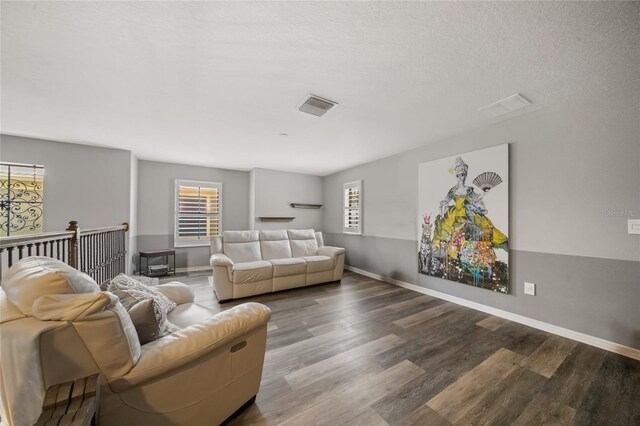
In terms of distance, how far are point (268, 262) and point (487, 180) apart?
335cm

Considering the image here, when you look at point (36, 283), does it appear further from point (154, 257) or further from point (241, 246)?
point (154, 257)

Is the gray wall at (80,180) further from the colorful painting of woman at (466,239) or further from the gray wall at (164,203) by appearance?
the colorful painting of woman at (466,239)

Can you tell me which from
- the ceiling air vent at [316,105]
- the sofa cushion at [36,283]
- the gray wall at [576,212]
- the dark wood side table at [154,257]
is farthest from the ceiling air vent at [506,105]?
the dark wood side table at [154,257]

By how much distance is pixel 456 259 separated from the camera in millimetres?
3346

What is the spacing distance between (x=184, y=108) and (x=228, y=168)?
10.3 ft

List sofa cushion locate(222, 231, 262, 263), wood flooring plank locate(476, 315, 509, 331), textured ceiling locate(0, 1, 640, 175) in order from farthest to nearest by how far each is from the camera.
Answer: sofa cushion locate(222, 231, 262, 263) → wood flooring plank locate(476, 315, 509, 331) → textured ceiling locate(0, 1, 640, 175)

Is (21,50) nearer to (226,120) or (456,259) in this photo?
(226,120)

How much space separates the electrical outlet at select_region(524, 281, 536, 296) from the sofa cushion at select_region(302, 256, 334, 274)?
2717 mm

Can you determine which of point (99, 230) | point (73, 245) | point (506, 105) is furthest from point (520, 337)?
point (99, 230)

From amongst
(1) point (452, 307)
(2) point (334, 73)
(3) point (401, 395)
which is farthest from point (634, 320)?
→ (2) point (334, 73)

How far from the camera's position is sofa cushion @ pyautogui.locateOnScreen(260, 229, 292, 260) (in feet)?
14.4

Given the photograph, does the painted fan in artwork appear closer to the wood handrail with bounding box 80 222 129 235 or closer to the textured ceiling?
the textured ceiling

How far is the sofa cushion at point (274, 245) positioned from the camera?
4.40 metres

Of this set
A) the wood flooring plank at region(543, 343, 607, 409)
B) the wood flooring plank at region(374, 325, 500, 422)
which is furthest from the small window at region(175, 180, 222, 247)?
the wood flooring plank at region(543, 343, 607, 409)
